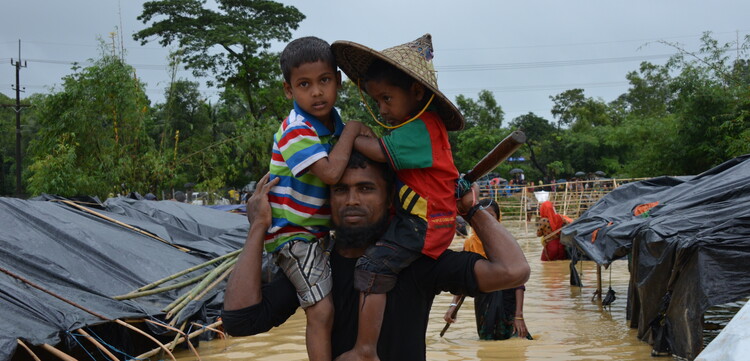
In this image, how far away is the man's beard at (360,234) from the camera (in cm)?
255

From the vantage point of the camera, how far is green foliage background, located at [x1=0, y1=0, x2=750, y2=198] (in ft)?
61.9

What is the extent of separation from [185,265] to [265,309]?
269 inches

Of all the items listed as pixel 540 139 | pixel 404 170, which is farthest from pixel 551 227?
pixel 540 139

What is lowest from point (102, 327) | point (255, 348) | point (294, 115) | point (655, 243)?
point (255, 348)

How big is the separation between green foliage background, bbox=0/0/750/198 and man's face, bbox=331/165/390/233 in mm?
16934

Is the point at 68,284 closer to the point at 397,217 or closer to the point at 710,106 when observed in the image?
the point at 397,217

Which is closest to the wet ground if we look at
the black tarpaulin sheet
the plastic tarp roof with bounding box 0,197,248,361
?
the plastic tarp roof with bounding box 0,197,248,361

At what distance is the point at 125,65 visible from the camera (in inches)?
752

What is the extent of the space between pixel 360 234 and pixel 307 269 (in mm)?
214

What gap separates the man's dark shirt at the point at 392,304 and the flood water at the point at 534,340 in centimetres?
460

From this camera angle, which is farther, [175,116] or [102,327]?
[175,116]

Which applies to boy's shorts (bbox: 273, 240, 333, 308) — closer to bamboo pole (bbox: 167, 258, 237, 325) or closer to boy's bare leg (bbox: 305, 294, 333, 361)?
boy's bare leg (bbox: 305, 294, 333, 361)

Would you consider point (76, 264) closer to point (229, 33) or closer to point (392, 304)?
point (392, 304)

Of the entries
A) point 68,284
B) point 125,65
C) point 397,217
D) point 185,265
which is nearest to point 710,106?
point 125,65
